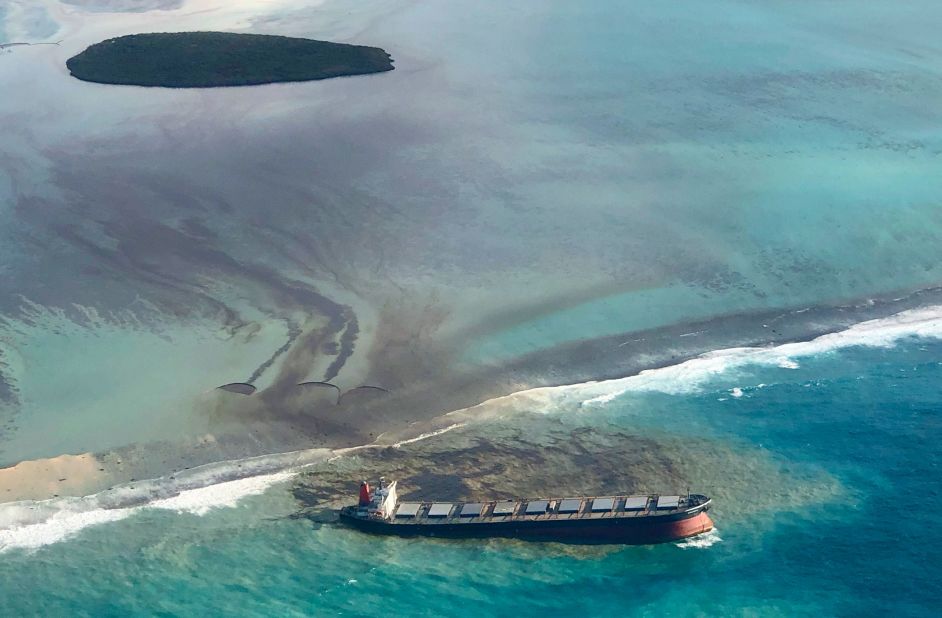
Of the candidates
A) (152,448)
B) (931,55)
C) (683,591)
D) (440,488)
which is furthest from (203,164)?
(931,55)

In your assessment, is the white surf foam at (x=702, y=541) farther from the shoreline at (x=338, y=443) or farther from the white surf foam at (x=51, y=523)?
the white surf foam at (x=51, y=523)

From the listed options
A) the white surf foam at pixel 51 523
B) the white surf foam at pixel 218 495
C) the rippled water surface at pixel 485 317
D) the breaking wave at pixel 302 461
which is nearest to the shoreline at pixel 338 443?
the breaking wave at pixel 302 461

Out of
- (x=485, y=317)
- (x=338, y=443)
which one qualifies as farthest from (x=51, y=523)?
(x=485, y=317)

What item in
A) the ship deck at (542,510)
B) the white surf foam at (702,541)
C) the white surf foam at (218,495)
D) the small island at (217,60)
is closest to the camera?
the white surf foam at (702,541)

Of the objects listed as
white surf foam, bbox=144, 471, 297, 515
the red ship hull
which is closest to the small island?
white surf foam, bbox=144, 471, 297, 515

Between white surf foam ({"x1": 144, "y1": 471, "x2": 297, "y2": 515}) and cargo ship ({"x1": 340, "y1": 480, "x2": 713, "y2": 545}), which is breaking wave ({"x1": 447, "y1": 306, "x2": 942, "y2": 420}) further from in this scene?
white surf foam ({"x1": 144, "y1": 471, "x2": 297, "y2": 515})

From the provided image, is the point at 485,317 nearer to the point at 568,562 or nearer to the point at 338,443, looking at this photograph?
the point at 338,443
